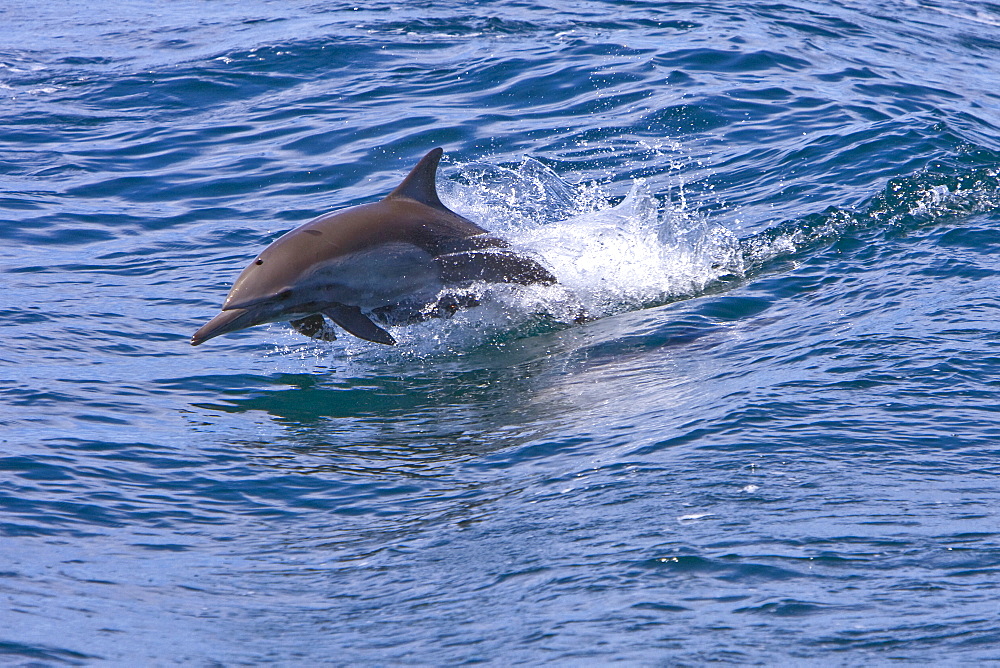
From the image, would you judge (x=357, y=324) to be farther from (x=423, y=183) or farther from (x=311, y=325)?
(x=423, y=183)

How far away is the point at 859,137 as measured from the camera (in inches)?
504

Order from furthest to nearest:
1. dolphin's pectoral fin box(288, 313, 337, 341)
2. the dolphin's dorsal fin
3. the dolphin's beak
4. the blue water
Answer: the dolphin's dorsal fin < dolphin's pectoral fin box(288, 313, 337, 341) < the dolphin's beak < the blue water

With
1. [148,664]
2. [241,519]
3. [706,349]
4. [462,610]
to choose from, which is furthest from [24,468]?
[706,349]

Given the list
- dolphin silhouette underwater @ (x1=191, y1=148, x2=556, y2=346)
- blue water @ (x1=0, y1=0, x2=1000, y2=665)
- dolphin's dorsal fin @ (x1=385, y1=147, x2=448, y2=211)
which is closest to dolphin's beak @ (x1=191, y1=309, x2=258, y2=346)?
dolphin silhouette underwater @ (x1=191, y1=148, x2=556, y2=346)

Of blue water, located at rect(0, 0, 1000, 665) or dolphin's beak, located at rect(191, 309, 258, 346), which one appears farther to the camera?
dolphin's beak, located at rect(191, 309, 258, 346)

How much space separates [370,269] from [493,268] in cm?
110

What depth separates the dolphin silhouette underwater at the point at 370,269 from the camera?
7785 mm

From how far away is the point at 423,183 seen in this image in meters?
8.50

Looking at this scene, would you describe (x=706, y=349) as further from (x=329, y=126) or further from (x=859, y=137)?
(x=329, y=126)

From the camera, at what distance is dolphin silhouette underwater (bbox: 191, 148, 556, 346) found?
7.79 metres

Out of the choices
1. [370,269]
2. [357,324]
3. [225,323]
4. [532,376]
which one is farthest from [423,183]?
[225,323]

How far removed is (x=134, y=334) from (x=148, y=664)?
202 inches

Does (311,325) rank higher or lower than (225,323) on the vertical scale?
lower

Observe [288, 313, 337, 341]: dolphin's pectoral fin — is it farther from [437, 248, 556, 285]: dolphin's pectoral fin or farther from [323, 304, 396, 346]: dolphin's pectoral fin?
[437, 248, 556, 285]: dolphin's pectoral fin
